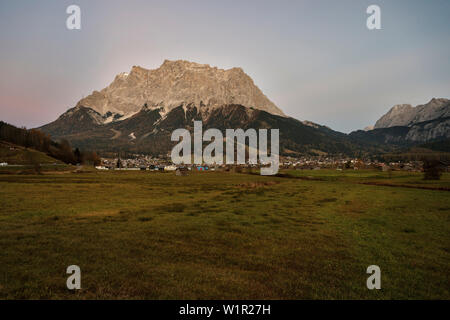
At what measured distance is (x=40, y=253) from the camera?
604 inches

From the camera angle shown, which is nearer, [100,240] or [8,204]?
[100,240]

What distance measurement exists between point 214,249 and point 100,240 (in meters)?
8.81

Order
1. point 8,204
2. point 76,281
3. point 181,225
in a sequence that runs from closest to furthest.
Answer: point 76,281 < point 181,225 < point 8,204
